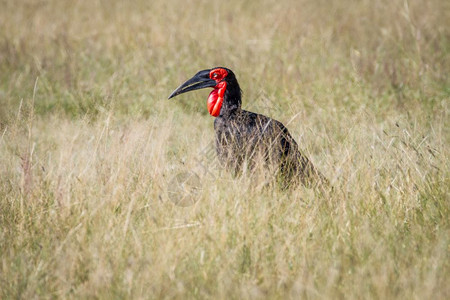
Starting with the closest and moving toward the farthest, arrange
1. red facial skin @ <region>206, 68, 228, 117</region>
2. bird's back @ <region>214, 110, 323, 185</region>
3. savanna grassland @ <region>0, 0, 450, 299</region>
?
savanna grassland @ <region>0, 0, 450, 299</region>, bird's back @ <region>214, 110, 323, 185</region>, red facial skin @ <region>206, 68, 228, 117</region>

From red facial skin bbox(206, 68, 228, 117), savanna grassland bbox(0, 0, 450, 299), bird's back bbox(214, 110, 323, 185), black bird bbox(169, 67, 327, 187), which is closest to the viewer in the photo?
savanna grassland bbox(0, 0, 450, 299)

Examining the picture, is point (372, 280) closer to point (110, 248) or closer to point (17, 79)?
point (110, 248)

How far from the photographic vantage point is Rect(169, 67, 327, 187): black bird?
364cm

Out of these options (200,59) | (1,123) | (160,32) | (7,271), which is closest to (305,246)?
(7,271)

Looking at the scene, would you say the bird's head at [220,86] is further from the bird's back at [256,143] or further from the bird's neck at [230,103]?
the bird's back at [256,143]

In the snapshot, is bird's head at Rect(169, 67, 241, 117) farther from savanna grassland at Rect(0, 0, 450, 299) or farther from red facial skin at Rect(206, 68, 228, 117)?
savanna grassland at Rect(0, 0, 450, 299)


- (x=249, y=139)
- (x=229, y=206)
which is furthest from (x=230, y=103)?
(x=229, y=206)

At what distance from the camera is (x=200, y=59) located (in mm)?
6598

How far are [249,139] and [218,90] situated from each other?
0.63 metres

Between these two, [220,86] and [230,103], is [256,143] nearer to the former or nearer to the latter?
[230,103]

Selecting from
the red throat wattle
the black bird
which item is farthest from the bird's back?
the red throat wattle

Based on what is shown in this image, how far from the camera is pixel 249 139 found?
12.7 feet

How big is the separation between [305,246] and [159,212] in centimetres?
82

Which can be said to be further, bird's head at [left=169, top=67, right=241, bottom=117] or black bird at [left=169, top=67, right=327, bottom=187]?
bird's head at [left=169, top=67, right=241, bottom=117]
